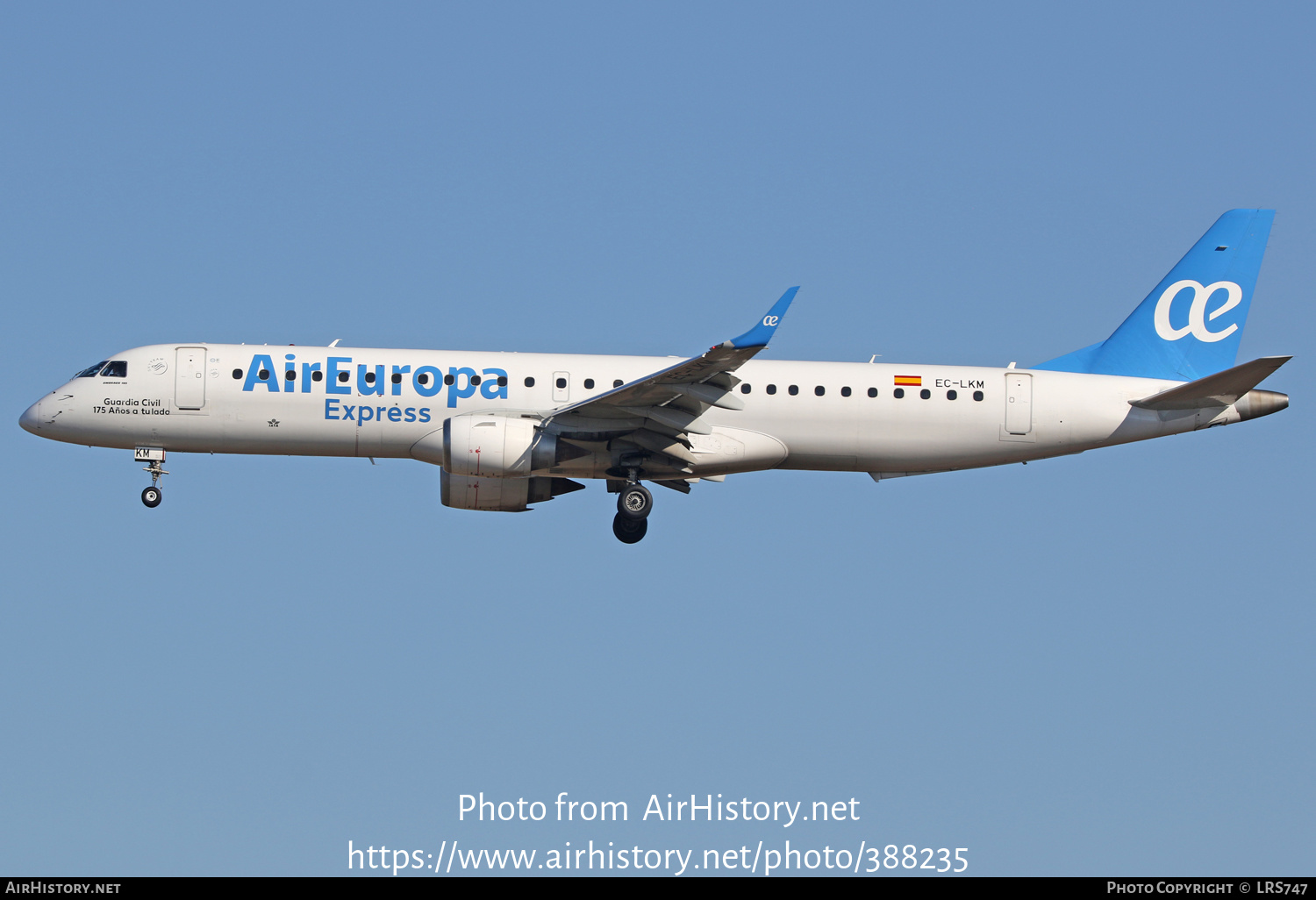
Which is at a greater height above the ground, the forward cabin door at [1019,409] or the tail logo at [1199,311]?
the tail logo at [1199,311]

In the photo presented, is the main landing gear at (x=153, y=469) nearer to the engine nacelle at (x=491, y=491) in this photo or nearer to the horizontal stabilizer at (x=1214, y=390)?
the engine nacelle at (x=491, y=491)

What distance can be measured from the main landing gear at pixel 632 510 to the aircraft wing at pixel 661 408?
86 centimetres

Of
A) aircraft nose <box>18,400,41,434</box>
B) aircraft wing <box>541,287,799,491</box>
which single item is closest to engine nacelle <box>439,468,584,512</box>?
aircraft wing <box>541,287,799,491</box>

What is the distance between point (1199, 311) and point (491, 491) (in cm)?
1758

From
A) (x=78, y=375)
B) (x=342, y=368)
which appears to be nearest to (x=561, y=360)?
(x=342, y=368)

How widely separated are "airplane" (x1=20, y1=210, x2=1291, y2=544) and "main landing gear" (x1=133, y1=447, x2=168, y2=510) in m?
0.03

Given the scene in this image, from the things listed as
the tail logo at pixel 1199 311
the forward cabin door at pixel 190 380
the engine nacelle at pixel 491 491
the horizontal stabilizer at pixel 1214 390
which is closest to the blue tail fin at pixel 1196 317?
the tail logo at pixel 1199 311

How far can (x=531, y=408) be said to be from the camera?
116ft

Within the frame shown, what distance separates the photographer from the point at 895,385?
1416 inches

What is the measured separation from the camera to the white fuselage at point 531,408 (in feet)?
115

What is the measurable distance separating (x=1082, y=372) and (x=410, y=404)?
51.6ft

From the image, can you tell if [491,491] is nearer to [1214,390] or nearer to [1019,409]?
[1019,409]

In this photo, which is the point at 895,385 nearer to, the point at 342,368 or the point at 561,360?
the point at 561,360

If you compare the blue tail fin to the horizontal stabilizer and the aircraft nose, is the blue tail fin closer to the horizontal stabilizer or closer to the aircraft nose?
the horizontal stabilizer
